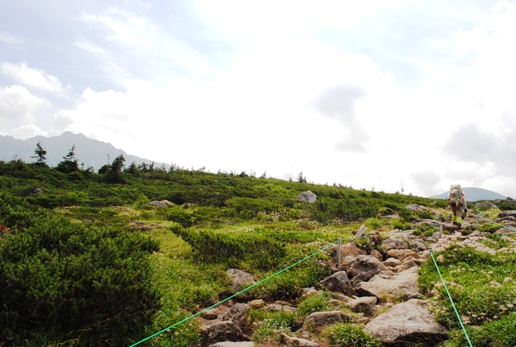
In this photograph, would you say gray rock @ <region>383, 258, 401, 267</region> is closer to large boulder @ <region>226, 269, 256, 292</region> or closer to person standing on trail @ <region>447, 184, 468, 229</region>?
large boulder @ <region>226, 269, 256, 292</region>

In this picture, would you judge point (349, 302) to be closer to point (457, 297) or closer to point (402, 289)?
point (402, 289)

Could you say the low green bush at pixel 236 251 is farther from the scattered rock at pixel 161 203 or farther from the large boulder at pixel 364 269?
the scattered rock at pixel 161 203

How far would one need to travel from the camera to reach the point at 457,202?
46.0ft

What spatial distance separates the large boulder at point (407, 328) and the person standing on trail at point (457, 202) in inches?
386

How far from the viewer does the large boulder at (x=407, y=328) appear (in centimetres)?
500

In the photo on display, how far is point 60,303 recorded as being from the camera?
4691mm

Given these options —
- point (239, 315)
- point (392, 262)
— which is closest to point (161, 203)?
point (392, 262)

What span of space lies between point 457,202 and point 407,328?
10663 millimetres

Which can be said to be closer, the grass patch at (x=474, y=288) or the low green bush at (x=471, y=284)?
the grass patch at (x=474, y=288)

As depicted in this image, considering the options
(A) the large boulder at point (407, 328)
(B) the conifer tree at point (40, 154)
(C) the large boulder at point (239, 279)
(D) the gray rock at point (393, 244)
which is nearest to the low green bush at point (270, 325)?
(A) the large boulder at point (407, 328)

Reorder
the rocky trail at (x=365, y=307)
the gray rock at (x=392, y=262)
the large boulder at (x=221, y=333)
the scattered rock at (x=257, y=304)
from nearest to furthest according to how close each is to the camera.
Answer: the rocky trail at (x=365, y=307) < the large boulder at (x=221, y=333) < the scattered rock at (x=257, y=304) < the gray rock at (x=392, y=262)

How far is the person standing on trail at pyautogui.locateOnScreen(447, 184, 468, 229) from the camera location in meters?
14.0

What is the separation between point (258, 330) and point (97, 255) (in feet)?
9.37

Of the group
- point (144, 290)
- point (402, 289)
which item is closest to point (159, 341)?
point (144, 290)
